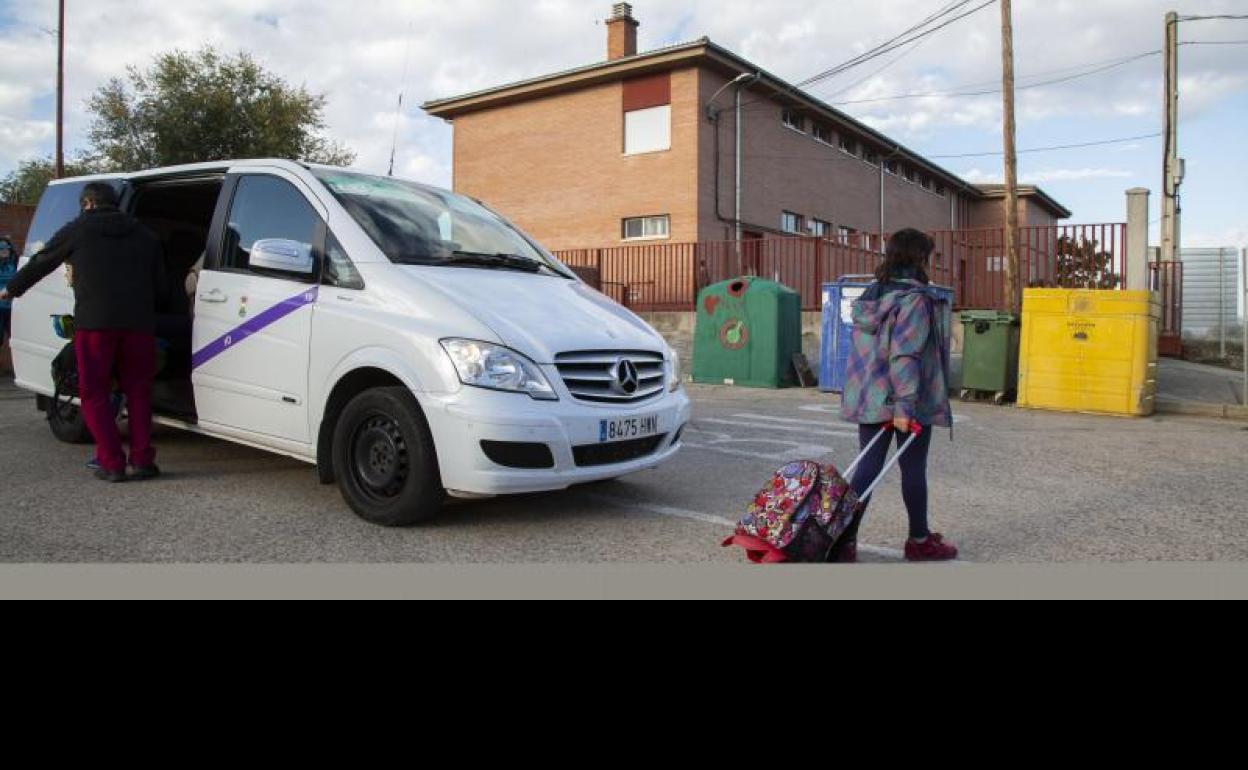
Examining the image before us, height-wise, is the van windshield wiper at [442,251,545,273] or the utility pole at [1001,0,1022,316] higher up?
the utility pole at [1001,0,1022,316]

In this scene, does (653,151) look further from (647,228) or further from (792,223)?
(792,223)

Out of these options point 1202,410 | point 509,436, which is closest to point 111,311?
point 509,436

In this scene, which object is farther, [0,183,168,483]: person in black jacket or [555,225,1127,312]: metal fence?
[555,225,1127,312]: metal fence

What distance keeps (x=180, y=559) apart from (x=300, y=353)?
124cm

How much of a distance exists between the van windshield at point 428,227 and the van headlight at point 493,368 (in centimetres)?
81

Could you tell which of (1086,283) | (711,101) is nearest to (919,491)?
(1086,283)

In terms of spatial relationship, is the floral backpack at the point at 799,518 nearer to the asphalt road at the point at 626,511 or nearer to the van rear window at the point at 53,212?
the asphalt road at the point at 626,511

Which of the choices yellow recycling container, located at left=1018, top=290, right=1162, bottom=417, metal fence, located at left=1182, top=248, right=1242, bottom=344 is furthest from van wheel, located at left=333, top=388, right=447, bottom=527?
metal fence, located at left=1182, top=248, right=1242, bottom=344

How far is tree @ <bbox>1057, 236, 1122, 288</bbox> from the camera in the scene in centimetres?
1409

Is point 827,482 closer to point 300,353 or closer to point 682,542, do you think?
point 682,542

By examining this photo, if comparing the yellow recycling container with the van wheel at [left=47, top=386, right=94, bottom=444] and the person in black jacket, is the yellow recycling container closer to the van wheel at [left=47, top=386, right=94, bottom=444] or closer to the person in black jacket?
the person in black jacket

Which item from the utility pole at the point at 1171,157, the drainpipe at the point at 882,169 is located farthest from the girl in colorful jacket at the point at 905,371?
the drainpipe at the point at 882,169

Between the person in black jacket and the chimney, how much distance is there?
22495 millimetres

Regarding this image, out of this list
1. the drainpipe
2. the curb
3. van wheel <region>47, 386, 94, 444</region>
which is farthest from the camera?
the drainpipe
